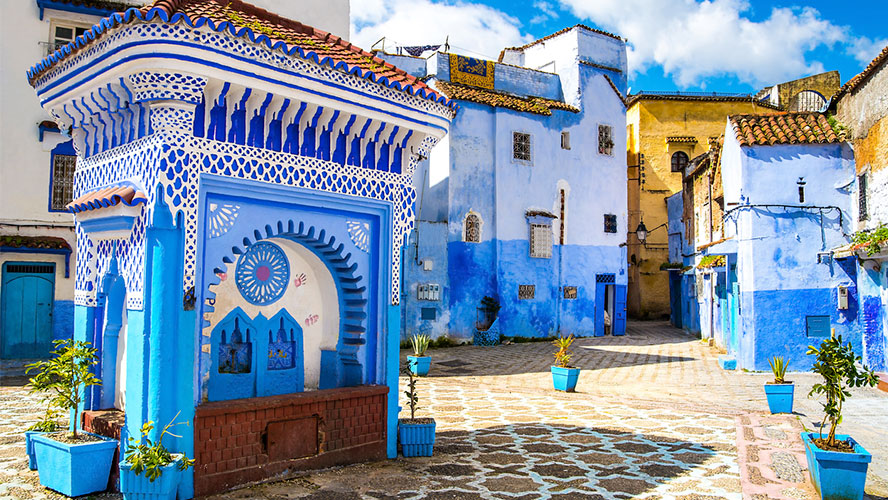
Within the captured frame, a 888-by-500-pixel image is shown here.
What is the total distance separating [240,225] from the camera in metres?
6.77

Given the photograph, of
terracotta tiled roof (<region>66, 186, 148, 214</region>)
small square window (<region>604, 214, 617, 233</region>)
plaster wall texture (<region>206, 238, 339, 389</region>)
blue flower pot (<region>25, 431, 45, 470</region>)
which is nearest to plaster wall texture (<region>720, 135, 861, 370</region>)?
small square window (<region>604, 214, 617, 233</region>)

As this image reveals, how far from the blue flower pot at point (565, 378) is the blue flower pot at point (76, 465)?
9274 millimetres

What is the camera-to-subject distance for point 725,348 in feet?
68.1

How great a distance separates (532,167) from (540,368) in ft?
30.3

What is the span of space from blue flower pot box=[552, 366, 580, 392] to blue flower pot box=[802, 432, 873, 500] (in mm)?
7240

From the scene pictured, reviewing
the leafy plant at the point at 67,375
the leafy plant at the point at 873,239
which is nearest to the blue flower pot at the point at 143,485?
the leafy plant at the point at 67,375

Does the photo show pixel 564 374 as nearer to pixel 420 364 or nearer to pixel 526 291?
pixel 420 364

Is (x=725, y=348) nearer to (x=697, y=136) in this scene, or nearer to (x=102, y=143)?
(x=697, y=136)

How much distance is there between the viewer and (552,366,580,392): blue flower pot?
13.7 m

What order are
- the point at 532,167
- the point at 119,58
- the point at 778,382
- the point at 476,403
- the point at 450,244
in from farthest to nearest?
the point at 532,167, the point at 450,244, the point at 476,403, the point at 778,382, the point at 119,58

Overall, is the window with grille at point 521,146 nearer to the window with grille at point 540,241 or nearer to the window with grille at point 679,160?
the window with grille at point 540,241

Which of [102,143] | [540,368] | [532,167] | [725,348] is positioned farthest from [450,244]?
[102,143]

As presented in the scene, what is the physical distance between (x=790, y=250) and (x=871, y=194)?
220cm

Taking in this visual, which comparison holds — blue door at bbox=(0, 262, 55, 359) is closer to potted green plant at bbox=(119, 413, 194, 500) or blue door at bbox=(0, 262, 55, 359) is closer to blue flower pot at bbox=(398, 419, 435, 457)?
blue flower pot at bbox=(398, 419, 435, 457)
